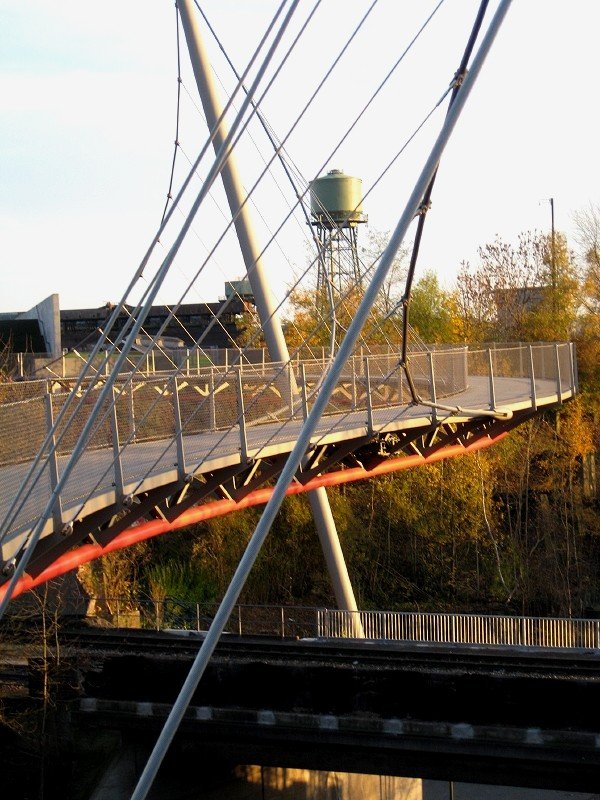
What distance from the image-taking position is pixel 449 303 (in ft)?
136

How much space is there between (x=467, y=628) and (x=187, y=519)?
390 inches

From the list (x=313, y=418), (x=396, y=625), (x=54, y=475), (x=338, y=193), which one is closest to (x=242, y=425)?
(x=54, y=475)

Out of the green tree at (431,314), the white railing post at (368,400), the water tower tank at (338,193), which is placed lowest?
the white railing post at (368,400)

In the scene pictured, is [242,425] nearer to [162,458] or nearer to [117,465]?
[162,458]

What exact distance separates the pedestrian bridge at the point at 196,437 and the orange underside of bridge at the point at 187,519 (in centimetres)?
4


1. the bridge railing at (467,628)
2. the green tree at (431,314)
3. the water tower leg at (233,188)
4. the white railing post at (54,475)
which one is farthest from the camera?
the green tree at (431,314)

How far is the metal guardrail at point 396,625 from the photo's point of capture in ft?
62.8

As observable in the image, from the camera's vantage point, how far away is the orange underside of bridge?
9790mm

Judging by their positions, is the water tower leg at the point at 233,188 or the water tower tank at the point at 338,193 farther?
the water tower tank at the point at 338,193

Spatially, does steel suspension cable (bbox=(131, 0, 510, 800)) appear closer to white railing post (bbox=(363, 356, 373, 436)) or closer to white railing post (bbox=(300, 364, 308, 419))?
white railing post (bbox=(300, 364, 308, 419))

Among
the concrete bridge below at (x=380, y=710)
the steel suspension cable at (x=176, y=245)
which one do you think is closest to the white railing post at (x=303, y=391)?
the concrete bridge below at (x=380, y=710)

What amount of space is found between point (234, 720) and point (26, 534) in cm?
477

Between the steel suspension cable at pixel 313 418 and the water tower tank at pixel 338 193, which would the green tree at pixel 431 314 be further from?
the steel suspension cable at pixel 313 418

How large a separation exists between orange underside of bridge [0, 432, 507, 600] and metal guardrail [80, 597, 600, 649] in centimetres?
292
